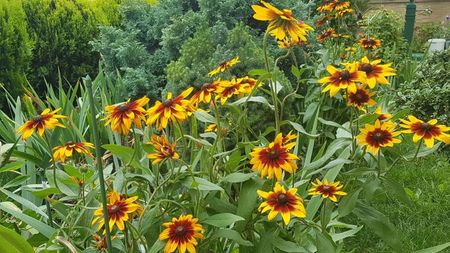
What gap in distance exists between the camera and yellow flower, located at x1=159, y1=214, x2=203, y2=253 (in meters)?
1.07

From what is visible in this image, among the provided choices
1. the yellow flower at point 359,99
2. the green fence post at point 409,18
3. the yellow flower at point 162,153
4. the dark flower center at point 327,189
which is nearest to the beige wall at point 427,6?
the green fence post at point 409,18

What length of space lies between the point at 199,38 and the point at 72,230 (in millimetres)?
1677

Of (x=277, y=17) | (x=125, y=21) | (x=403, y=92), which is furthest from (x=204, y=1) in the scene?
(x=277, y=17)

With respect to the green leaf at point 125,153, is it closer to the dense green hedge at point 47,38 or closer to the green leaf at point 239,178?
the green leaf at point 239,178

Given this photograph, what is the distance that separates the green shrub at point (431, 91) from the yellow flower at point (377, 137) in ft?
7.23

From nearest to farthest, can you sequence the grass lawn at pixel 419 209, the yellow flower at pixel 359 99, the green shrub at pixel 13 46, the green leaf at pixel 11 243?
the green leaf at pixel 11 243 < the yellow flower at pixel 359 99 < the grass lawn at pixel 419 209 < the green shrub at pixel 13 46

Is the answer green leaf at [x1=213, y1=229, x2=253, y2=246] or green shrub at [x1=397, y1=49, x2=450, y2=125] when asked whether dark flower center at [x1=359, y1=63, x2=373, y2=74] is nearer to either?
green leaf at [x1=213, y1=229, x2=253, y2=246]

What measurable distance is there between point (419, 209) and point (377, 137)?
143cm

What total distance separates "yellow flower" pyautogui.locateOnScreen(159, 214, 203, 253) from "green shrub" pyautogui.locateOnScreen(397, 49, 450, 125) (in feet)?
8.41

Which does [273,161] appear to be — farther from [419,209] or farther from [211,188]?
[419,209]

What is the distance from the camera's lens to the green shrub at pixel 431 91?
3.34m

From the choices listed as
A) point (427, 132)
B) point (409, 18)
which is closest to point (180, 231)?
point (427, 132)

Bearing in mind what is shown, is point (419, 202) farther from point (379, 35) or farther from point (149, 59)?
point (379, 35)

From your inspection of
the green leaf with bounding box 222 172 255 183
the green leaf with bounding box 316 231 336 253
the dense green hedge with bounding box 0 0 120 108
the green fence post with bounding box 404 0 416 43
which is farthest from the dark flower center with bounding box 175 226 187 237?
the green fence post with bounding box 404 0 416 43
